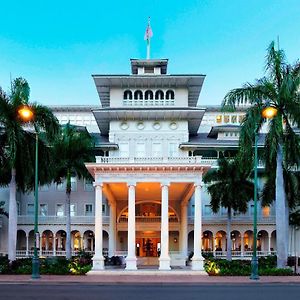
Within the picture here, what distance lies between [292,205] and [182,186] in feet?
39.4

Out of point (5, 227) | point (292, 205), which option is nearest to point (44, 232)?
point (5, 227)

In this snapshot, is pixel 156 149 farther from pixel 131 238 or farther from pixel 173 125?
pixel 131 238

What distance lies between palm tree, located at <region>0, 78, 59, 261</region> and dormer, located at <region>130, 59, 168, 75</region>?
25.1m

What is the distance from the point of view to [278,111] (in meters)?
34.2

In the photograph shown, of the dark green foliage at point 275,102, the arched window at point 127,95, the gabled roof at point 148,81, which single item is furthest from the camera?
the arched window at point 127,95

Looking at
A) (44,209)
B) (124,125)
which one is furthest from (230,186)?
(44,209)

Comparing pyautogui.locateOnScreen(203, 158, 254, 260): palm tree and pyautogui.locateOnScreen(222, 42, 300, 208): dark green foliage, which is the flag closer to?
pyautogui.locateOnScreen(203, 158, 254, 260): palm tree

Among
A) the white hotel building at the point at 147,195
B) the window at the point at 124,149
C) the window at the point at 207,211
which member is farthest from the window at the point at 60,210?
the window at the point at 207,211

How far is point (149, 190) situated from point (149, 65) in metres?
21.1

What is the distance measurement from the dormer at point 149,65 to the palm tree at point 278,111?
2601 centimetres

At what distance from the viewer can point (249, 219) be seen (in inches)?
2311

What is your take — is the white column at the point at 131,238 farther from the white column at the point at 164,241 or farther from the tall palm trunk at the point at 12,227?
the tall palm trunk at the point at 12,227

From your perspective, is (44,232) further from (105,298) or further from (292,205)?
(105,298)

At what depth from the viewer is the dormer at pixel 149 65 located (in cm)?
5988
